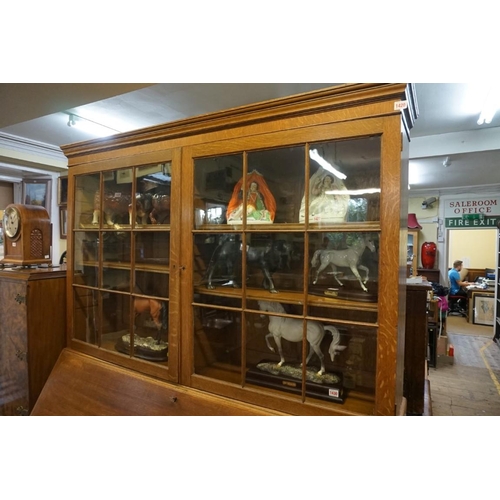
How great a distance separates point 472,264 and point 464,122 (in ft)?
20.2

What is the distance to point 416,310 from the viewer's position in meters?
1.65

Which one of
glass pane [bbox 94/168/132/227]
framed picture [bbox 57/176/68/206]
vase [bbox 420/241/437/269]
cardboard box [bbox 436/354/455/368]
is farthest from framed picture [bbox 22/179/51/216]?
vase [bbox 420/241/437/269]

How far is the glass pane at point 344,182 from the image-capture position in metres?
0.98

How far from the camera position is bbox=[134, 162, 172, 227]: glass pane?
4.39 feet

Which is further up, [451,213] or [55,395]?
[451,213]

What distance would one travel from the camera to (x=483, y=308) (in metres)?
5.36

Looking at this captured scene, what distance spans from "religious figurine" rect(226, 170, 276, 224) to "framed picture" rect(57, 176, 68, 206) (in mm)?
3293

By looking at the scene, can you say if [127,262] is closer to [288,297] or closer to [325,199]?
[288,297]

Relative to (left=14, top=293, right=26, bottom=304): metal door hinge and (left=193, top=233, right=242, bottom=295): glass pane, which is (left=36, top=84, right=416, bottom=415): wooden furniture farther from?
(left=14, top=293, right=26, bottom=304): metal door hinge

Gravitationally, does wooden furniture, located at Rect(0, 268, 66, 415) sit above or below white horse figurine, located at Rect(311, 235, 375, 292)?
below

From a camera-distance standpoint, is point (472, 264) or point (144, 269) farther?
point (472, 264)

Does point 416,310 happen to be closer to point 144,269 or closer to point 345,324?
point 345,324

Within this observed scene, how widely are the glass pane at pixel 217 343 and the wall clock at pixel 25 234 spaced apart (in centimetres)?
121
